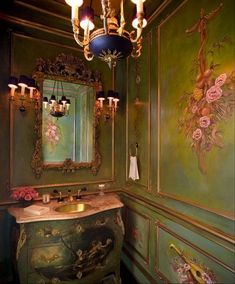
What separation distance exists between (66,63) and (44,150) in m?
1.08

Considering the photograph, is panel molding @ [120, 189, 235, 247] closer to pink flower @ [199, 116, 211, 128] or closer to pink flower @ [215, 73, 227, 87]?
pink flower @ [199, 116, 211, 128]

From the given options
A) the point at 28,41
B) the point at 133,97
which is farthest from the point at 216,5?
the point at 28,41

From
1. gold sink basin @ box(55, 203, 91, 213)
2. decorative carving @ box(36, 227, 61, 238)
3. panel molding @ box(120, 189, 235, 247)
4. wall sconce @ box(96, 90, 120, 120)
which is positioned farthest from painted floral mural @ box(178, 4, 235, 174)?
decorative carving @ box(36, 227, 61, 238)

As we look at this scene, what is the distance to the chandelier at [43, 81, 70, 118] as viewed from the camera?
2.28 metres

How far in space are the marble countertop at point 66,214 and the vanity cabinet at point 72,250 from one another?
49 mm

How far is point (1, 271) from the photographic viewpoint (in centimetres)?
202

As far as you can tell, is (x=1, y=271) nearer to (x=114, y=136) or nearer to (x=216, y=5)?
(x=114, y=136)

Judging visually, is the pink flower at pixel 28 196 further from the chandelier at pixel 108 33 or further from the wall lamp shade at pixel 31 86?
the chandelier at pixel 108 33

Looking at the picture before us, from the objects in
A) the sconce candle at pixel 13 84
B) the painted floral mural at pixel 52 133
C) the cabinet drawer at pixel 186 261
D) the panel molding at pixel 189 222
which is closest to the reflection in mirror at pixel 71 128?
the painted floral mural at pixel 52 133

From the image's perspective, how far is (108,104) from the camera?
2646 millimetres

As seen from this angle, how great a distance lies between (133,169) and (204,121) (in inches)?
43.4

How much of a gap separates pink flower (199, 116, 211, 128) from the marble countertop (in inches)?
47.7

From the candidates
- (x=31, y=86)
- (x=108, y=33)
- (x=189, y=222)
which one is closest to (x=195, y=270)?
(x=189, y=222)

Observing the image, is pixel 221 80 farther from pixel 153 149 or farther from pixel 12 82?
pixel 12 82
